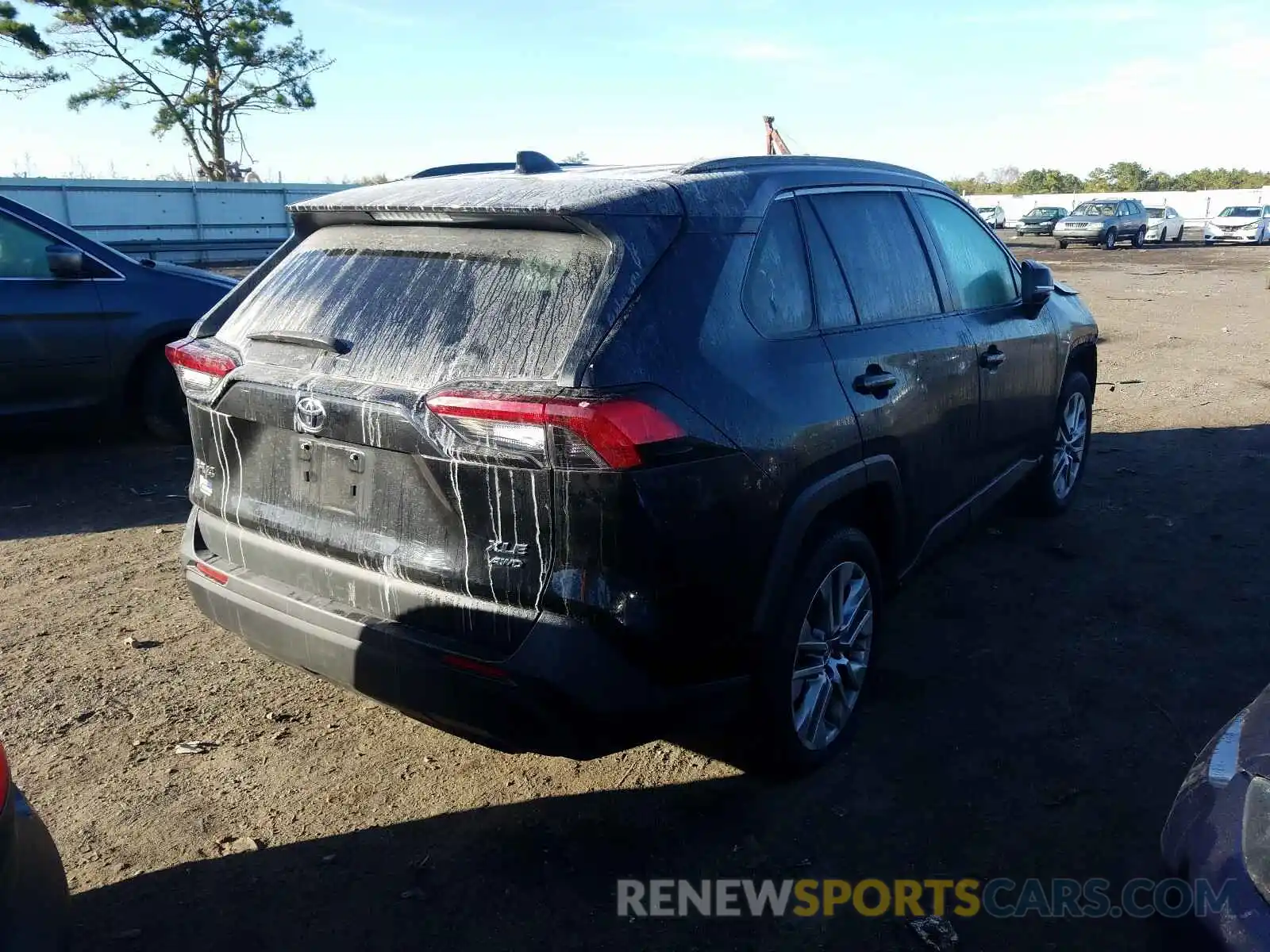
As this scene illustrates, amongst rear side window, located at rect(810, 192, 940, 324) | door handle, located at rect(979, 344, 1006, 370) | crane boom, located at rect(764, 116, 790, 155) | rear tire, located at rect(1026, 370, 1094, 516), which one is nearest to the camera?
rear side window, located at rect(810, 192, 940, 324)

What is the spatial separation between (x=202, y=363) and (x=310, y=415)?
0.57 metres

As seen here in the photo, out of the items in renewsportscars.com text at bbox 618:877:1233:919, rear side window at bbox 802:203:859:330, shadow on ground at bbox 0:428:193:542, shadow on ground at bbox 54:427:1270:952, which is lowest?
renewsportscars.com text at bbox 618:877:1233:919

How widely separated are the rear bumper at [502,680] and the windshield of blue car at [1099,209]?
36792mm

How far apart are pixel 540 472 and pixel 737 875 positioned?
4.28 feet

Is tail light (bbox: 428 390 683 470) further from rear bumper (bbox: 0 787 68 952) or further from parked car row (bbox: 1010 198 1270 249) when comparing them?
parked car row (bbox: 1010 198 1270 249)

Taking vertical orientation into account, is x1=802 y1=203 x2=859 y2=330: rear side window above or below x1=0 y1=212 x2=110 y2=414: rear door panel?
above

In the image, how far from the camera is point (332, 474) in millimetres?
2822

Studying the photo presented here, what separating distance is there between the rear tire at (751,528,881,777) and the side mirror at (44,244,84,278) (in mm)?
5307

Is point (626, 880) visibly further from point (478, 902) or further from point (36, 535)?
point (36, 535)

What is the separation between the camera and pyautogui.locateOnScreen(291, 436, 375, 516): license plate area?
2750 mm

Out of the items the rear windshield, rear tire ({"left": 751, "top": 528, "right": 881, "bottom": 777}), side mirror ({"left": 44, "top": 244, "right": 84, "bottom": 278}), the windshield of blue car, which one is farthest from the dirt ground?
the windshield of blue car

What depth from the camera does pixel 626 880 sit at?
2859 mm

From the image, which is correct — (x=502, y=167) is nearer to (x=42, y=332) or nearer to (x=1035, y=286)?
(x=1035, y=286)

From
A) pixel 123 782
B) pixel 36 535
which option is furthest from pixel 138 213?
pixel 123 782
